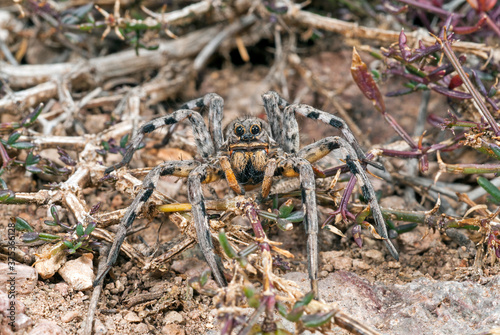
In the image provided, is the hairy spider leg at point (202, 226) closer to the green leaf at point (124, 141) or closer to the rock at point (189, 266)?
the rock at point (189, 266)

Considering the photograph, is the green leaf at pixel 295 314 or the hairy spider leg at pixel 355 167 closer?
the green leaf at pixel 295 314

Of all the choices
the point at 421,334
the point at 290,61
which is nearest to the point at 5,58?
the point at 290,61

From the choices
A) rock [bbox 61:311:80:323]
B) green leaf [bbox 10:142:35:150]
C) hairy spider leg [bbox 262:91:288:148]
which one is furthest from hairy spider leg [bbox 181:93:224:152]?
rock [bbox 61:311:80:323]

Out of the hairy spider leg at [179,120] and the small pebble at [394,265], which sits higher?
the hairy spider leg at [179,120]

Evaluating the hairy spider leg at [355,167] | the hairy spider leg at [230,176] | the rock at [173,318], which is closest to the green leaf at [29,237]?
the rock at [173,318]

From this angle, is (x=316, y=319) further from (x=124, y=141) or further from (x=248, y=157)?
(x=124, y=141)

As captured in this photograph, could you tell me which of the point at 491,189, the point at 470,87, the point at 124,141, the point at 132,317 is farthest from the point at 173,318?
the point at 470,87
